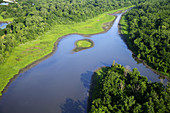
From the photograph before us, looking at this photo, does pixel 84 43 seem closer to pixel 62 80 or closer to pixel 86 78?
pixel 86 78

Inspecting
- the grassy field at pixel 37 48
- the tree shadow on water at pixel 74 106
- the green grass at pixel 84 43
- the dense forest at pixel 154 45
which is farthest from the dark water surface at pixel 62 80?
the grassy field at pixel 37 48

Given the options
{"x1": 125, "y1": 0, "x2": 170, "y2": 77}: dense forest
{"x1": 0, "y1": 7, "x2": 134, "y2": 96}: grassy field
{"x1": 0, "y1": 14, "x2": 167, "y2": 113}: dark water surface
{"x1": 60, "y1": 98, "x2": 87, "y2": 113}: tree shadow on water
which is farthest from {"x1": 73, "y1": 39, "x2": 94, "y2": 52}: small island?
{"x1": 60, "y1": 98, "x2": 87, "y2": 113}: tree shadow on water

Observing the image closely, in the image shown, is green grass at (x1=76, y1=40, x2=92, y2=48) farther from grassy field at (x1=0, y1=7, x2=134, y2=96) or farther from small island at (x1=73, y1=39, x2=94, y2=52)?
grassy field at (x1=0, y1=7, x2=134, y2=96)

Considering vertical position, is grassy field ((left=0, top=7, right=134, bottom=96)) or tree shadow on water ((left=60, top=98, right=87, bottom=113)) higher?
grassy field ((left=0, top=7, right=134, bottom=96))

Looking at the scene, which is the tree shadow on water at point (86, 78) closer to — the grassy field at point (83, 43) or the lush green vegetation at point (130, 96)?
the lush green vegetation at point (130, 96)

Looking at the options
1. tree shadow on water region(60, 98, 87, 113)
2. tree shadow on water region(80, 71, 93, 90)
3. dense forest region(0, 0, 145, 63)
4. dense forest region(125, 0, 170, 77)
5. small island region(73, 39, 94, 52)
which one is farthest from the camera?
small island region(73, 39, 94, 52)

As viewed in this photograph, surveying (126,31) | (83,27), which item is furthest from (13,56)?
(126,31)
